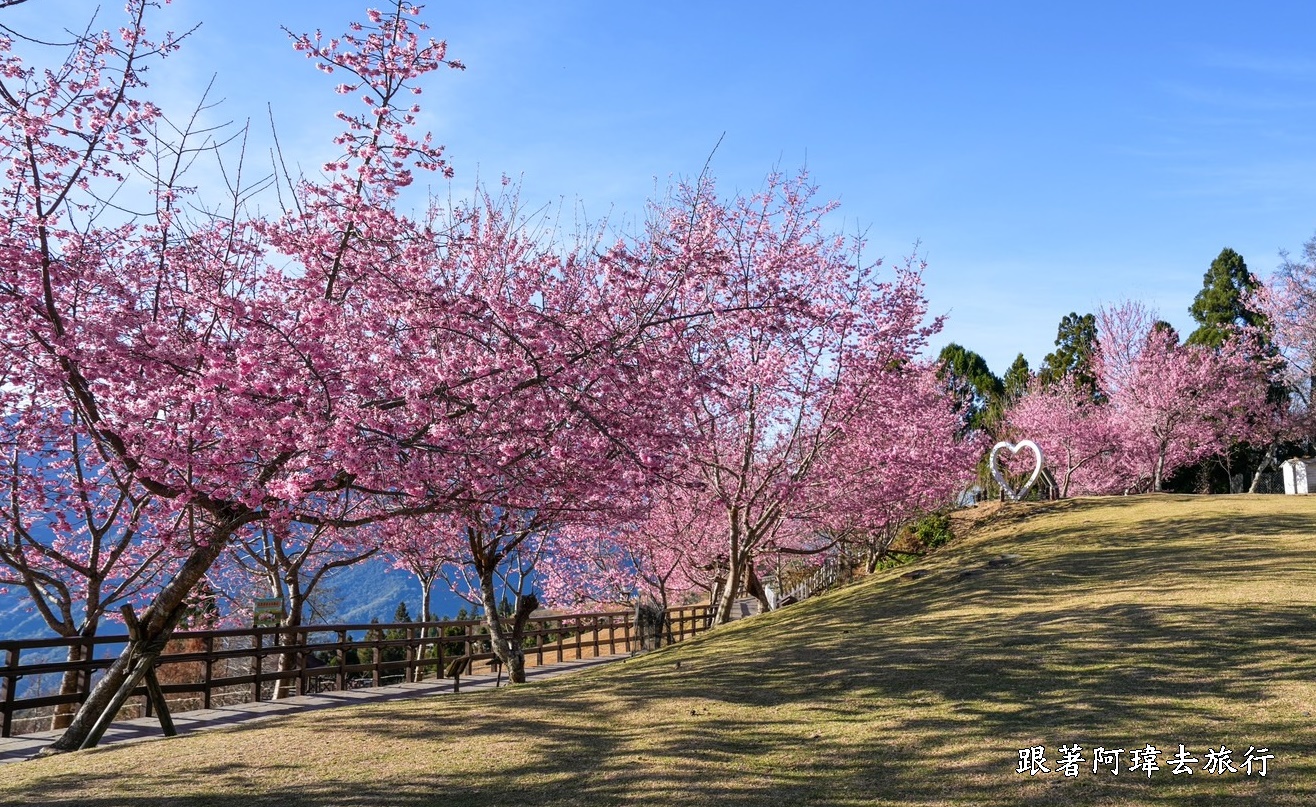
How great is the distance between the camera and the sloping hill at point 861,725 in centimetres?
645

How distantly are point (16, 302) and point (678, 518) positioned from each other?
16480mm

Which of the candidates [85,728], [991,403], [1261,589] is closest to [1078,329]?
[991,403]

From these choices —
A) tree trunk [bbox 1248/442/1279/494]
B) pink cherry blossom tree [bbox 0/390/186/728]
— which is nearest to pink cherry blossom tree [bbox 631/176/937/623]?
pink cherry blossom tree [bbox 0/390/186/728]

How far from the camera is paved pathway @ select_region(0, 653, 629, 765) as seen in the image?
36.6 ft

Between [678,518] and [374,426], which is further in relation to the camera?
[678,518]

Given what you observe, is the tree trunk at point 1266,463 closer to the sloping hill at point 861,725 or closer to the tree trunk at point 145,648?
the sloping hill at point 861,725

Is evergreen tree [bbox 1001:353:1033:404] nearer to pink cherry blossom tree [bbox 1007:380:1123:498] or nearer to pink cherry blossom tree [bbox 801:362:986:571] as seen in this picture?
pink cherry blossom tree [bbox 1007:380:1123:498]

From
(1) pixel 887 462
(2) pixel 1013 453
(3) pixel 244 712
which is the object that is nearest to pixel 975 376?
(2) pixel 1013 453

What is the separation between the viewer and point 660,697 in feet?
32.5

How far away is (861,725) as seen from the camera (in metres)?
7.95

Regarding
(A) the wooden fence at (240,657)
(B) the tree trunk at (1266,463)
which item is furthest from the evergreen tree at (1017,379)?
(A) the wooden fence at (240,657)

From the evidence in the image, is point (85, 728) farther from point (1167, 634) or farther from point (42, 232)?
point (1167, 634)

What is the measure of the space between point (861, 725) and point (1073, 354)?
161 feet

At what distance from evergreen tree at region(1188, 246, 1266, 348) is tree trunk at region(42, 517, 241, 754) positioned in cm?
4784
